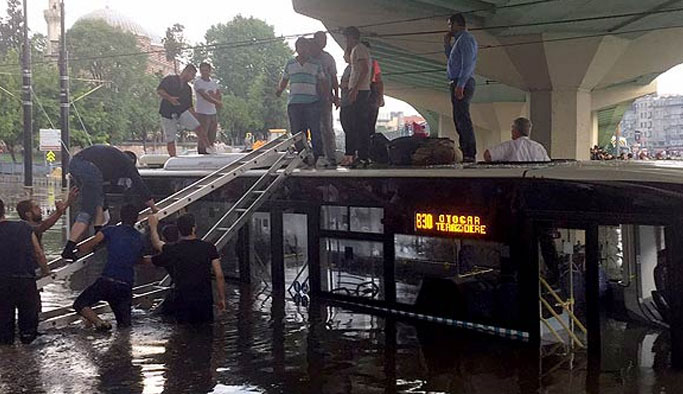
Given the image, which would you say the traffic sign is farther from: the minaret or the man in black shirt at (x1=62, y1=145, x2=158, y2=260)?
the minaret

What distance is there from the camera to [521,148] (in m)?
9.05

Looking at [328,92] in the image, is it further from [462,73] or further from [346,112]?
[462,73]

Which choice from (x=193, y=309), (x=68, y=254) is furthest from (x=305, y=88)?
(x=68, y=254)

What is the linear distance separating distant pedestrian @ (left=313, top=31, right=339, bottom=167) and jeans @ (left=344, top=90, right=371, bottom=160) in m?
0.39

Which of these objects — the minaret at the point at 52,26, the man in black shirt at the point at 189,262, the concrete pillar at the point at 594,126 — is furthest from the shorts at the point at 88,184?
the minaret at the point at 52,26

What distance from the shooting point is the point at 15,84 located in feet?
138

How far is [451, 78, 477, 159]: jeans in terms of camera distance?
9.55 meters

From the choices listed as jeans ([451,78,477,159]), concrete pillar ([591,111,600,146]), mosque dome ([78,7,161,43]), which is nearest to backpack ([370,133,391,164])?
jeans ([451,78,477,159])

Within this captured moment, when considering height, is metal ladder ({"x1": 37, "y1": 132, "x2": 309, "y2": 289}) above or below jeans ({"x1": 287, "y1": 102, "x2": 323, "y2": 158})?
below

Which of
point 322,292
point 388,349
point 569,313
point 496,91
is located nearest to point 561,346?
point 569,313

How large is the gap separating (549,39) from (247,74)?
139ft

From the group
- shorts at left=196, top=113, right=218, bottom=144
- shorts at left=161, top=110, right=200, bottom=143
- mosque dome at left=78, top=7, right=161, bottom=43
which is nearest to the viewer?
shorts at left=161, top=110, right=200, bottom=143

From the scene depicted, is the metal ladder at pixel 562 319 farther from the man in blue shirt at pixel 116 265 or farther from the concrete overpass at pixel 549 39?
the concrete overpass at pixel 549 39

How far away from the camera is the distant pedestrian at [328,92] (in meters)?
10.7
